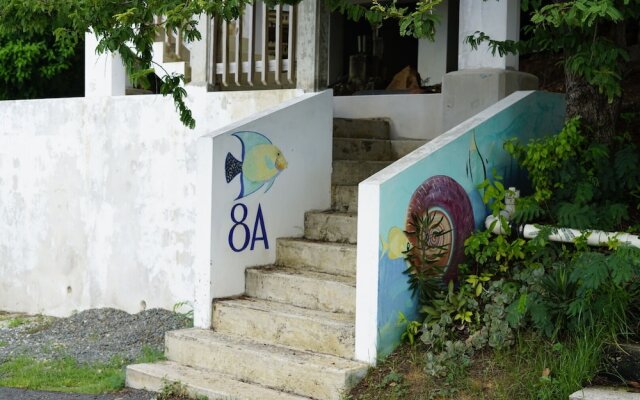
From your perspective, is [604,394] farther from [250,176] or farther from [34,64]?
[34,64]

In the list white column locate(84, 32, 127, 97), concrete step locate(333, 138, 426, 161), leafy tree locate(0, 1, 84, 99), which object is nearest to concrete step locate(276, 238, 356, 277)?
concrete step locate(333, 138, 426, 161)

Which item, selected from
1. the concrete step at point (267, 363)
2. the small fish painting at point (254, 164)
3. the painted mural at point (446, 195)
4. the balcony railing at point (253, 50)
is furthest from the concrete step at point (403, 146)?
the concrete step at point (267, 363)

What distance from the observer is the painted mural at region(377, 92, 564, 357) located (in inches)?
246

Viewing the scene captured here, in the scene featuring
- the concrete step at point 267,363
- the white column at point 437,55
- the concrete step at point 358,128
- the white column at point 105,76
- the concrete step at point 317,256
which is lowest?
the concrete step at point 267,363

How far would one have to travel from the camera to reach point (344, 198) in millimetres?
8273

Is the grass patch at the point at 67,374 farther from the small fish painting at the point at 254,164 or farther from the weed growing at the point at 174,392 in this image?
the small fish painting at the point at 254,164

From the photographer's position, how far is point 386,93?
1004 cm

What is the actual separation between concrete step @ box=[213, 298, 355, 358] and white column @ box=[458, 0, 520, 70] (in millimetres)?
2877

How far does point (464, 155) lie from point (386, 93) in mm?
3296

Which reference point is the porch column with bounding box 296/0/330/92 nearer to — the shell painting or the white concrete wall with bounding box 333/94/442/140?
the white concrete wall with bounding box 333/94/442/140

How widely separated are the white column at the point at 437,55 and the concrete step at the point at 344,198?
4779 mm

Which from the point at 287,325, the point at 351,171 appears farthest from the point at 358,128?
the point at 287,325

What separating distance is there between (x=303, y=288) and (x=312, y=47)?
284 cm

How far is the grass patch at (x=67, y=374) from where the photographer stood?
7.15 m
